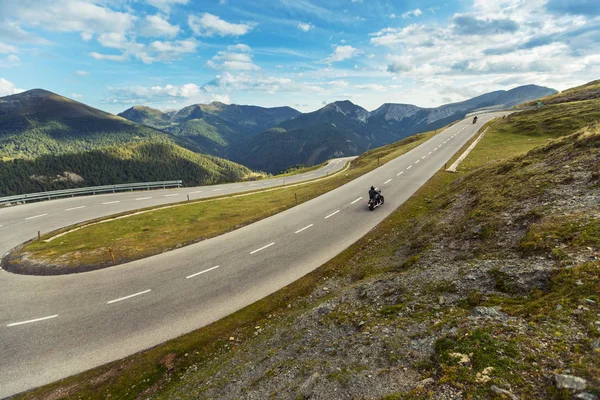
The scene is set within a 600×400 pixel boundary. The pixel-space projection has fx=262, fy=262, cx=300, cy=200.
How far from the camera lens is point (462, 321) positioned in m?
7.47

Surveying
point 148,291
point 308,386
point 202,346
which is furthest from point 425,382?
point 148,291

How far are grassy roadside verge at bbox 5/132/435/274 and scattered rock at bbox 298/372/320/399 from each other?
18.2 m

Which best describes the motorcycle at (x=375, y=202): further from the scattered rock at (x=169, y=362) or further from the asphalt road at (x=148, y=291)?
the scattered rock at (x=169, y=362)

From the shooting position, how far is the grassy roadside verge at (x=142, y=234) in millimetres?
19695

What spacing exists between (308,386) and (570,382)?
531 centimetres

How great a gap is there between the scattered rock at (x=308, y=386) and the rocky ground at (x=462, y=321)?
4 centimetres

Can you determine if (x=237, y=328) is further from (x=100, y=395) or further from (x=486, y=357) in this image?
(x=486, y=357)

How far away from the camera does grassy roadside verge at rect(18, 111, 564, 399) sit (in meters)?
10.1

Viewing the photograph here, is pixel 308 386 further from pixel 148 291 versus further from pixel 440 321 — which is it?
pixel 148 291

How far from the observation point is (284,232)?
23.5 m

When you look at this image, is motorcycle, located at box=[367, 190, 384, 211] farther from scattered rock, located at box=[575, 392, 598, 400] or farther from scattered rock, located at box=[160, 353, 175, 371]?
scattered rock, located at box=[575, 392, 598, 400]

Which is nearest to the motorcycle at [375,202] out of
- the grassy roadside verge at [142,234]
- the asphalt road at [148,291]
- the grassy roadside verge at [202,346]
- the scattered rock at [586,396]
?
the asphalt road at [148,291]

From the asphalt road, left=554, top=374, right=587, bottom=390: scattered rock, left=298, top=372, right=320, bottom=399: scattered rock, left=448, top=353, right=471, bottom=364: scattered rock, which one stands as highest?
left=554, top=374, right=587, bottom=390: scattered rock

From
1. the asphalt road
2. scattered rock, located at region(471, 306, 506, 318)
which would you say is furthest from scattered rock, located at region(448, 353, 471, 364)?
the asphalt road
